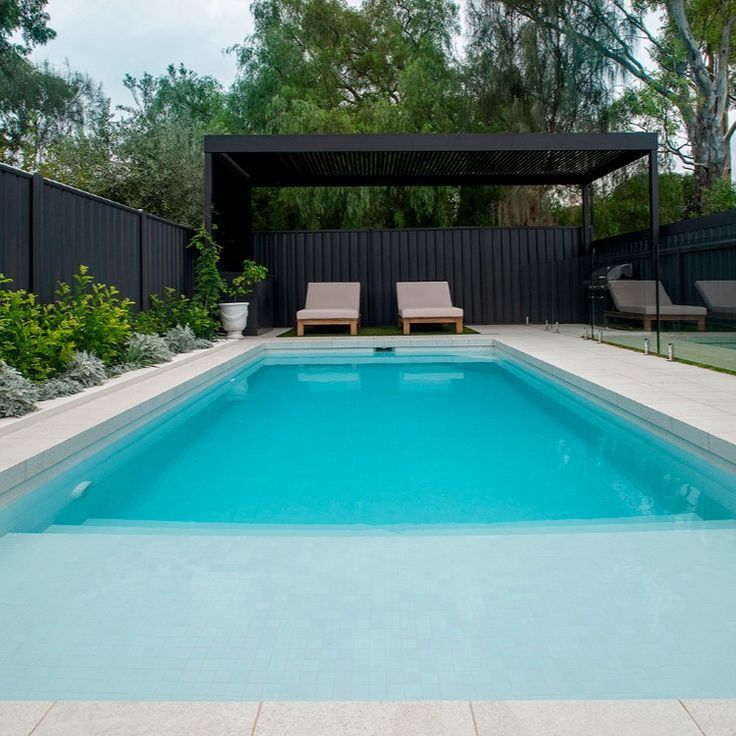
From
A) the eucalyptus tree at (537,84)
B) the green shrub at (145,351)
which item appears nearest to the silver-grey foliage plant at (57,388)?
the green shrub at (145,351)

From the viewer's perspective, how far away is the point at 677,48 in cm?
1551

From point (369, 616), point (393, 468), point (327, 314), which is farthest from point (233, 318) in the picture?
point (369, 616)

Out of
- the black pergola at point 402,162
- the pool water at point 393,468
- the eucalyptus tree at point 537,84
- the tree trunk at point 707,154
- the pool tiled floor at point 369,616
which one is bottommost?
the pool tiled floor at point 369,616

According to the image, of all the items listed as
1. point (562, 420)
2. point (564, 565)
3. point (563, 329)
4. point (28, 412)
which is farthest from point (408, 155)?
point (564, 565)

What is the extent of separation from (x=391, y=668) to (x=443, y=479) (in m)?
1.91

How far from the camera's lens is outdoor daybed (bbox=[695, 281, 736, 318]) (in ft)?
19.2

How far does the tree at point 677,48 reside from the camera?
15508 mm

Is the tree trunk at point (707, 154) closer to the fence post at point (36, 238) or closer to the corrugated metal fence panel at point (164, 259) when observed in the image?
the corrugated metal fence panel at point (164, 259)

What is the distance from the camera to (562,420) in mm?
4973

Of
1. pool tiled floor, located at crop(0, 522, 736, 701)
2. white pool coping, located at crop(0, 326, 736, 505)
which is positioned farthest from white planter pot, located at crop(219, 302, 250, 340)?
pool tiled floor, located at crop(0, 522, 736, 701)

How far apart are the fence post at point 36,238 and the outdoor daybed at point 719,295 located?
17.5 ft

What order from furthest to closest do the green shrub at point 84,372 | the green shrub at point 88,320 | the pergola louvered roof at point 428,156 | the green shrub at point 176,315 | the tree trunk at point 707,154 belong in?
the tree trunk at point 707,154
the pergola louvered roof at point 428,156
the green shrub at point 176,315
the green shrub at point 88,320
the green shrub at point 84,372

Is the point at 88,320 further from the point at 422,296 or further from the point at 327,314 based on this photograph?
the point at 422,296

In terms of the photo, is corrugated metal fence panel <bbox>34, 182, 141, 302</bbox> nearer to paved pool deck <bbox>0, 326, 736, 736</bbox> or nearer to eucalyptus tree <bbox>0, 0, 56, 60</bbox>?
paved pool deck <bbox>0, 326, 736, 736</bbox>
